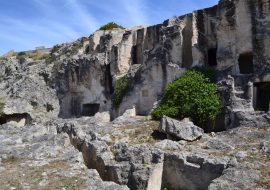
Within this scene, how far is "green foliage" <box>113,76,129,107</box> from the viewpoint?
27.4 m

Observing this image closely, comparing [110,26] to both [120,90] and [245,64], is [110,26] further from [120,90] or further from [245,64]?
[245,64]

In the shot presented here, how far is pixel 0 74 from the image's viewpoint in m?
40.6

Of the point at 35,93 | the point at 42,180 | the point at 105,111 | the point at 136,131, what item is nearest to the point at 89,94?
the point at 105,111

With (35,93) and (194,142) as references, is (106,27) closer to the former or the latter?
(35,93)

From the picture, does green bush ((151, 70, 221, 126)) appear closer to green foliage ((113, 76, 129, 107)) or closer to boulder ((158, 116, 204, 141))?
boulder ((158, 116, 204, 141))

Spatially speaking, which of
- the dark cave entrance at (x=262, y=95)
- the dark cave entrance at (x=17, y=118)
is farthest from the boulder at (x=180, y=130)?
the dark cave entrance at (x=17, y=118)

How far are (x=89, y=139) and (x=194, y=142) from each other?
4.47 metres

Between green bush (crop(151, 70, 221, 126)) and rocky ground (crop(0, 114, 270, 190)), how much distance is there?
9.79 feet

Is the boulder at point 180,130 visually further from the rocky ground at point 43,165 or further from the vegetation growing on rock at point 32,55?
the vegetation growing on rock at point 32,55

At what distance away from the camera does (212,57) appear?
25266mm

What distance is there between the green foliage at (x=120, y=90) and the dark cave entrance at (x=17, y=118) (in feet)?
28.1

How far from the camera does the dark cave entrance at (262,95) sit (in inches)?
856

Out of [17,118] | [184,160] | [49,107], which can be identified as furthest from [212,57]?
[17,118]

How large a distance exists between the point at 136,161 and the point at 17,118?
20.2m
